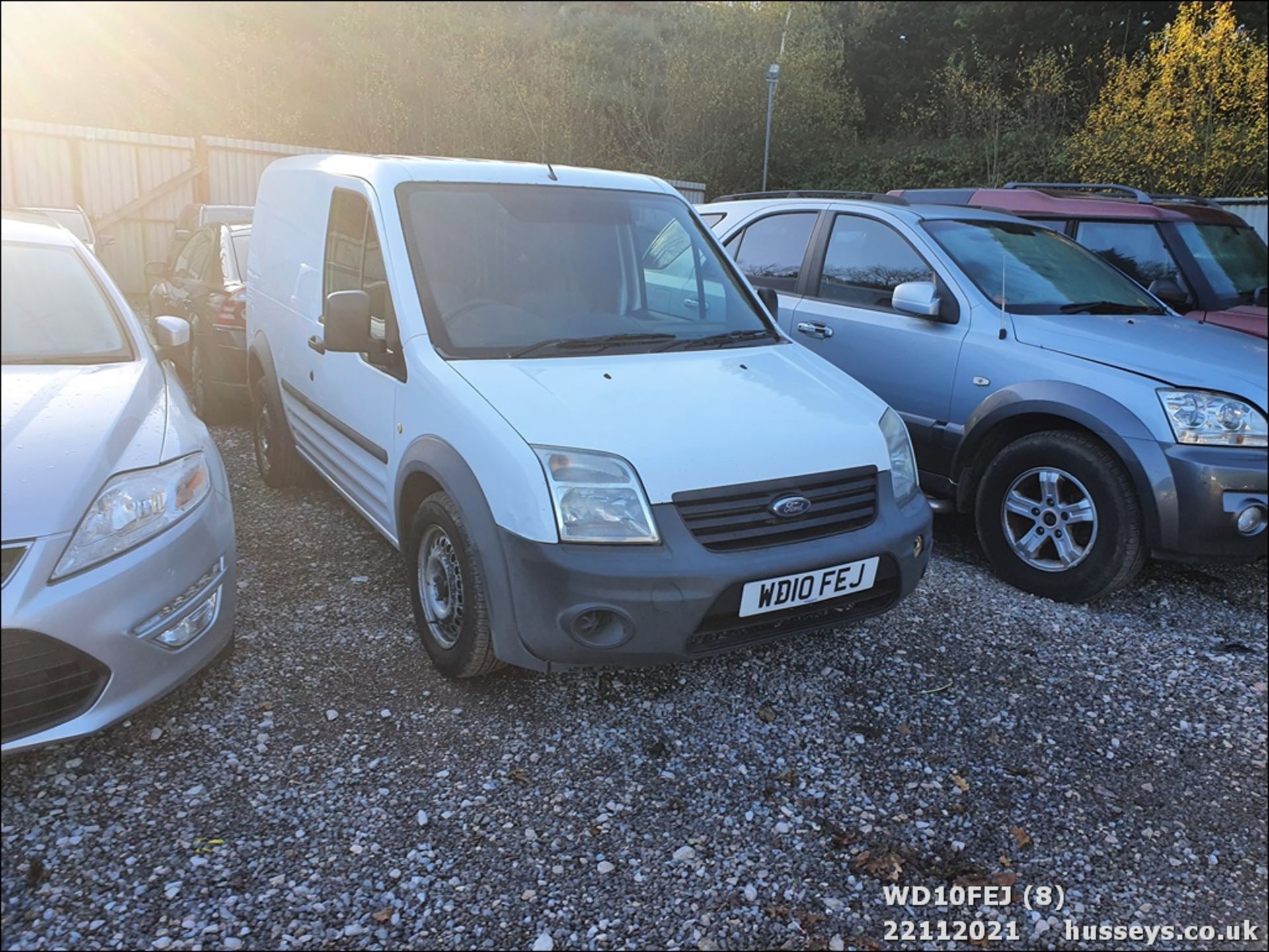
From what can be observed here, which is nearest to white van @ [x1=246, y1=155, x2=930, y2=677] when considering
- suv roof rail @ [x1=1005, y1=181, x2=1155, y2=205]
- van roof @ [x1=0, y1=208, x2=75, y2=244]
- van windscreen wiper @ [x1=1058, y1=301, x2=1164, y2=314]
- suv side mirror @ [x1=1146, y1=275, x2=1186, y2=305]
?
van roof @ [x1=0, y1=208, x2=75, y2=244]

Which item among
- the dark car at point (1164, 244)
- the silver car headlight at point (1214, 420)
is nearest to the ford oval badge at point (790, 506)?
the silver car headlight at point (1214, 420)

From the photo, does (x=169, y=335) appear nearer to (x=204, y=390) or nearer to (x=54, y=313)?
(x=54, y=313)

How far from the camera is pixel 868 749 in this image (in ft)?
9.48

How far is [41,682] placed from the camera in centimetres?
217

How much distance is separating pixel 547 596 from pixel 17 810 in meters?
1.48

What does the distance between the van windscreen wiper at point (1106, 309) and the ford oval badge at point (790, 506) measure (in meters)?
2.51

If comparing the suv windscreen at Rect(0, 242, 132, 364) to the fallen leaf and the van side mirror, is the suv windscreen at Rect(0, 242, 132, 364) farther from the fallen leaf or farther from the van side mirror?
the fallen leaf

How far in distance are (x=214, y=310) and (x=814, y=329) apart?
4.20 meters

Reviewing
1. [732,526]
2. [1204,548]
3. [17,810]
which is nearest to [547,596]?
[732,526]

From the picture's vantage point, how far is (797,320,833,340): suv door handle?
5.10 meters

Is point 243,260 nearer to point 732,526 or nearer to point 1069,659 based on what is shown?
point 732,526

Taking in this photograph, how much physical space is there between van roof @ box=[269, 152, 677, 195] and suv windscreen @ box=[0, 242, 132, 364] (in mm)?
1143

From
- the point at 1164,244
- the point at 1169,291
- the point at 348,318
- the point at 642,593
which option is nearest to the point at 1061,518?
the point at 642,593

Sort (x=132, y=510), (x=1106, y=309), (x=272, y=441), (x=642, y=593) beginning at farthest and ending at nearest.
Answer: (x=272, y=441), (x=1106, y=309), (x=642, y=593), (x=132, y=510)
